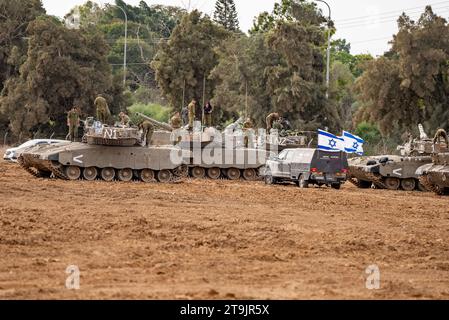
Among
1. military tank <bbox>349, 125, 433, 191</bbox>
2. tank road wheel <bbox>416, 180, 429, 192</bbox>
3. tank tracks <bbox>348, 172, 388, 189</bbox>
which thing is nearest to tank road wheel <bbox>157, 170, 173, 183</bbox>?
military tank <bbox>349, 125, 433, 191</bbox>

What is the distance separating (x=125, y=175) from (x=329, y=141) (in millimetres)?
9630

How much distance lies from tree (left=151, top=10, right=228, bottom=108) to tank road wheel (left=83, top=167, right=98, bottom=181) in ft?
98.2

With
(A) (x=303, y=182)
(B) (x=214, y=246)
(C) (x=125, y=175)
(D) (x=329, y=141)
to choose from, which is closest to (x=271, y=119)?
(D) (x=329, y=141)

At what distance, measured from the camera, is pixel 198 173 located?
39594 mm

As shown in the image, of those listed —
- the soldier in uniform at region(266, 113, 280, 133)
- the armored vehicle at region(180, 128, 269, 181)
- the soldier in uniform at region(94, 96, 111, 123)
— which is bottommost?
the armored vehicle at region(180, 128, 269, 181)

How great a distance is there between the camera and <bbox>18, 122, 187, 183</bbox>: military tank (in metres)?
32.7

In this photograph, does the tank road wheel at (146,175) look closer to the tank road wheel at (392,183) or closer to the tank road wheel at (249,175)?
the tank road wheel at (249,175)

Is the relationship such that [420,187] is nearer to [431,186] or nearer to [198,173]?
[431,186]

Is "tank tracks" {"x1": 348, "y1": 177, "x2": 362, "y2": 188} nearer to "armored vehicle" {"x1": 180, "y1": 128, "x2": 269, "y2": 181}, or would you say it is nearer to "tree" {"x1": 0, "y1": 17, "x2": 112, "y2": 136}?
"armored vehicle" {"x1": 180, "y1": 128, "x2": 269, "y2": 181}

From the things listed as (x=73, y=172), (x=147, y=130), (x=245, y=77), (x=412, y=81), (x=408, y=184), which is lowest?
(x=408, y=184)

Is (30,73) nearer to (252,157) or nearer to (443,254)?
(252,157)

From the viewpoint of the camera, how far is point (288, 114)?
55906 millimetres

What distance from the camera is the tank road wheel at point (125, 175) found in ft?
111
